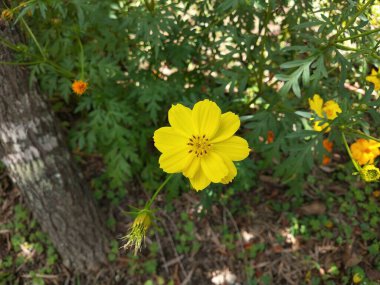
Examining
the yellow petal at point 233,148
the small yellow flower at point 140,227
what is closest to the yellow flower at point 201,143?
the yellow petal at point 233,148

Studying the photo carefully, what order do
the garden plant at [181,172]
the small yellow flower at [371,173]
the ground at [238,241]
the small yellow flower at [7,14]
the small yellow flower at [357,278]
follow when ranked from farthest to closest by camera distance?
1. the ground at [238,241]
2. the small yellow flower at [357,278]
3. the garden plant at [181,172]
4. the small yellow flower at [7,14]
5. the small yellow flower at [371,173]

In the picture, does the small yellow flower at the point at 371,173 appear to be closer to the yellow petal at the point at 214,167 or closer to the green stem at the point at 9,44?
the yellow petal at the point at 214,167

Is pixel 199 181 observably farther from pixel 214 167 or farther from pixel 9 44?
pixel 9 44

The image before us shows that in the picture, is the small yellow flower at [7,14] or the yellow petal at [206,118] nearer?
the yellow petal at [206,118]

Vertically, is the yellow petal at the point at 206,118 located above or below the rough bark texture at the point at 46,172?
above

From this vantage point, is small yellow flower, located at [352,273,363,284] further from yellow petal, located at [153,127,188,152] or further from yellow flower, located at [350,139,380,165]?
yellow petal, located at [153,127,188,152]

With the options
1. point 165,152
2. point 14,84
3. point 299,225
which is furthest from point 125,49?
point 299,225

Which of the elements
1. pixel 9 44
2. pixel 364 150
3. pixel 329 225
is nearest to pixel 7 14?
pixel 9 44
